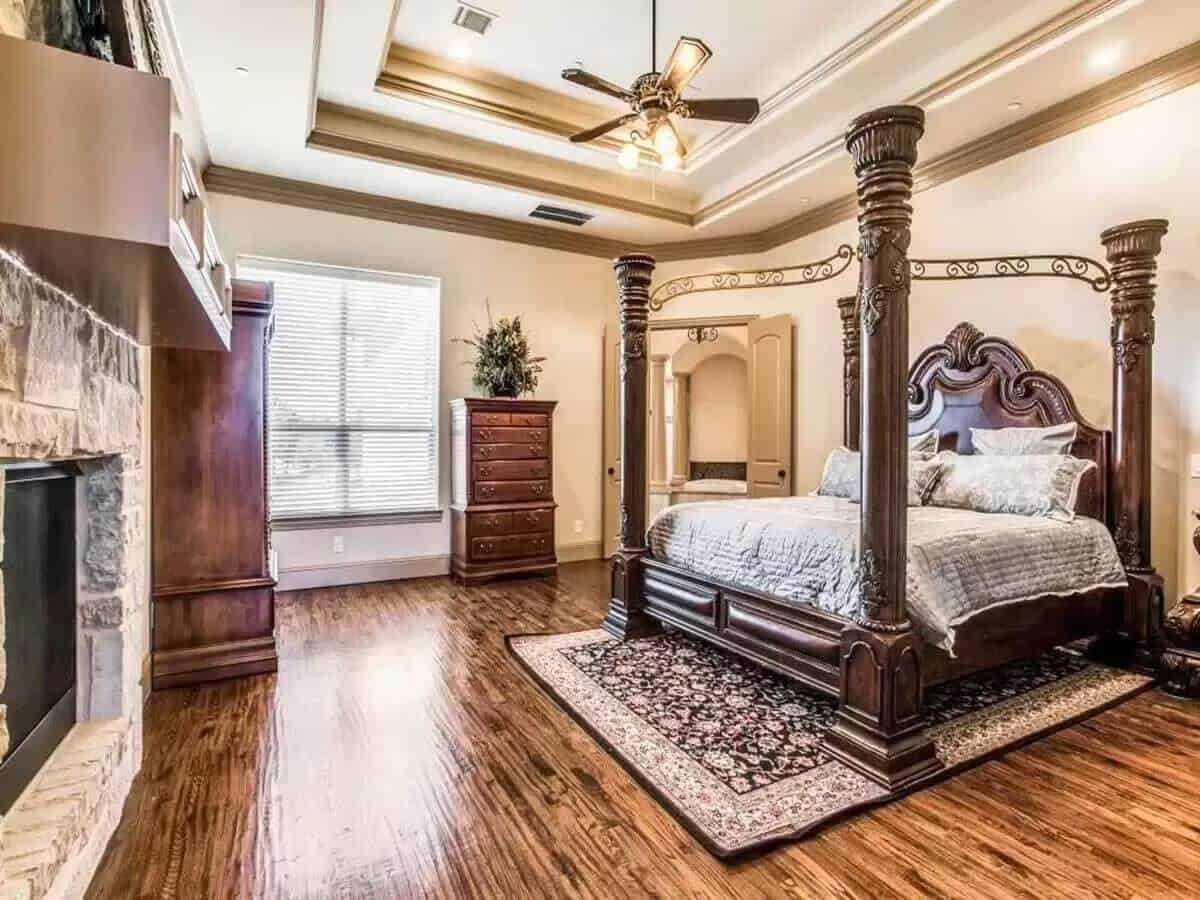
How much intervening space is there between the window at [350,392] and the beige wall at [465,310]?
13 centimetres

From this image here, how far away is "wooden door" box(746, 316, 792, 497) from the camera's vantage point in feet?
18.5

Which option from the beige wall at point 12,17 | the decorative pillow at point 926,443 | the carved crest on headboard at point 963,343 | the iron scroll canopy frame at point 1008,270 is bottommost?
the decorative pillow at point 926,443

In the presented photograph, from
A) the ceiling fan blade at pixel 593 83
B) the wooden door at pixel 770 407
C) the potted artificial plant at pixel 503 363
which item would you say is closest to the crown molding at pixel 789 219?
the wooden door at pixel 770 407

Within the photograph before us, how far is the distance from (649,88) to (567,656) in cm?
296

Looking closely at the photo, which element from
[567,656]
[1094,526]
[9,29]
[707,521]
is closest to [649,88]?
[707,521]

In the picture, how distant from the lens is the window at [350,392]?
489cm

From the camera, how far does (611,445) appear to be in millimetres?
6273

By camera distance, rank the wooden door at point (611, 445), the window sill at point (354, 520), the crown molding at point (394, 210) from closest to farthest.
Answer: the crown molding at point (394, 210)
the window sill at point (354, 520)
the wooden door at point (611, 445)

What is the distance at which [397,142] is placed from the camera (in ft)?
14.9

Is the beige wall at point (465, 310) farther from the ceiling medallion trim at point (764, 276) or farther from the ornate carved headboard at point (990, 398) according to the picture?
the ornate carved headboard at point (990, 398)

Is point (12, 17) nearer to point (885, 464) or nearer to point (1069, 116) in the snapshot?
point (885, 464)

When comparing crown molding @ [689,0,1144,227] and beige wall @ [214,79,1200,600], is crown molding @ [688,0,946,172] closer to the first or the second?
crown molding @ [689,0,1144,227]

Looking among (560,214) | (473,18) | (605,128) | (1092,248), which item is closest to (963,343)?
(1092,248)

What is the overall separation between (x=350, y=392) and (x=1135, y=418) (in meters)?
5.19
